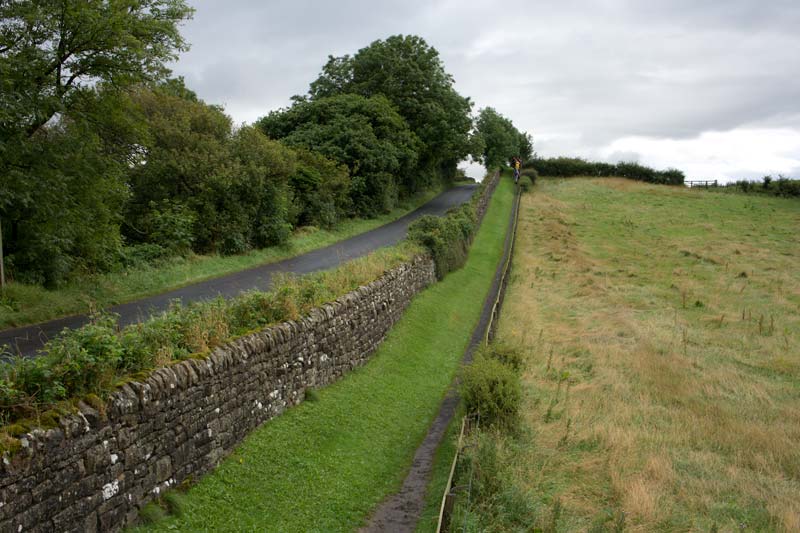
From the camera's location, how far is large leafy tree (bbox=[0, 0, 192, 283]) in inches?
Answer: 704

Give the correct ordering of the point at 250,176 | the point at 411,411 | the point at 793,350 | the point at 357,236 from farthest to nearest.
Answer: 1. the point at 357,236
2. the point at 250,176
3. the point at 793,350
4. the point at 411,411

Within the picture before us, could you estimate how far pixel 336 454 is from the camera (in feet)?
38.8

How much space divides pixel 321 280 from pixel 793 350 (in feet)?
50.3

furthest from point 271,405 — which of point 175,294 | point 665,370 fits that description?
point 665,370

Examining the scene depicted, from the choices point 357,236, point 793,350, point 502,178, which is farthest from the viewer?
point 502,178

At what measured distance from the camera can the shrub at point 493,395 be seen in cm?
1338

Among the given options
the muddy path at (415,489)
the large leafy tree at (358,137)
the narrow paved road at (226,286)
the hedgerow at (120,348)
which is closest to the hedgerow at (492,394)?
the muddy path at (415,489)

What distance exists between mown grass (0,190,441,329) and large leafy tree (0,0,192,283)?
2.96ft

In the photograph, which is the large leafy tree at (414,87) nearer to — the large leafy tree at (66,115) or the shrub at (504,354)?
the large leafy tree at (66,115)

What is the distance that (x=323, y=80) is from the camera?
190ft

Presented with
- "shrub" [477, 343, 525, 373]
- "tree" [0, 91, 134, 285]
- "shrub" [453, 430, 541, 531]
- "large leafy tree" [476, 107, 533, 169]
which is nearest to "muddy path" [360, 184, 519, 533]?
"shrub" [453, 430, 541, 531]

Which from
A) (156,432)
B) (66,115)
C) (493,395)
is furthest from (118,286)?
(156,432)

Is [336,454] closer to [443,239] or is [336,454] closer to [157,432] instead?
[157,432]

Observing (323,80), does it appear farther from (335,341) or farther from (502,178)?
(335,341)
